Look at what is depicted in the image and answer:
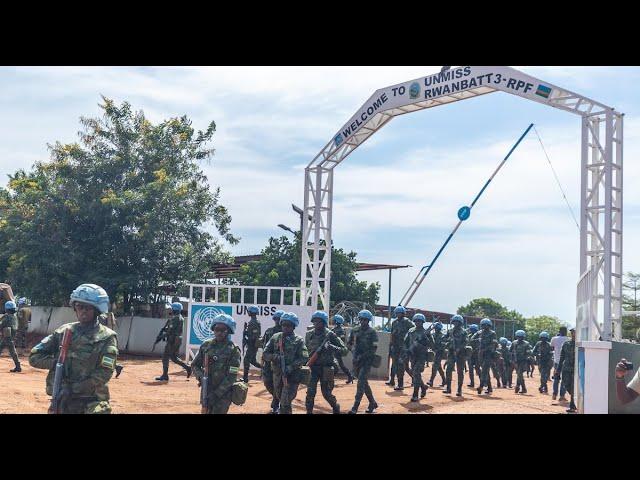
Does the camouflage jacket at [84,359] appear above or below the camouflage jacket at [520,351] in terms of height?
above

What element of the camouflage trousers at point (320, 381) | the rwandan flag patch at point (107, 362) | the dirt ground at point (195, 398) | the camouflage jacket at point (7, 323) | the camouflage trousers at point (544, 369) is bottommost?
the dirt ground at point (195, 398)

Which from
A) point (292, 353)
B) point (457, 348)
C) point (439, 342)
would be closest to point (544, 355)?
point (439, 342)

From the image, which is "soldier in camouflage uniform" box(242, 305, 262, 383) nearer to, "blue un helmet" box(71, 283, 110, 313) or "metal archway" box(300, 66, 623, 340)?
"metal archway" box(300, 66, 623, 340)

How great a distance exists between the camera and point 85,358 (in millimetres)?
6559

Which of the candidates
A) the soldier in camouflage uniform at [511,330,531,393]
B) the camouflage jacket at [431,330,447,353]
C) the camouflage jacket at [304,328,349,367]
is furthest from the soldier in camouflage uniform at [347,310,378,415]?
the soldier in camouflage uniform at [511,330,531,393]


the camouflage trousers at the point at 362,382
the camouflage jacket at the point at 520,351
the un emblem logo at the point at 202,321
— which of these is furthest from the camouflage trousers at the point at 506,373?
the camouflage trousers at the point at 362,382

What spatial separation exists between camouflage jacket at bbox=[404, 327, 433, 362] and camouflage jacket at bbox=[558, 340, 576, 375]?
279 centimetres

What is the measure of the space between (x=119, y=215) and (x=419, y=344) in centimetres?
1534

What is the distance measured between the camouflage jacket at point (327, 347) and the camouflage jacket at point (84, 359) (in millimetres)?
5679

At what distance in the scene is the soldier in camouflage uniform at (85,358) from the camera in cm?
651

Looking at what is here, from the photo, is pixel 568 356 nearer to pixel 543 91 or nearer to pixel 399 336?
pixel 399 336

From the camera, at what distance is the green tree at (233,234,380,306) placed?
31547 mm

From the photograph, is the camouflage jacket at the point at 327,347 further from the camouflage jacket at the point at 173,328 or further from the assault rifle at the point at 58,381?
the camouflage jacket at the point at 173,328
